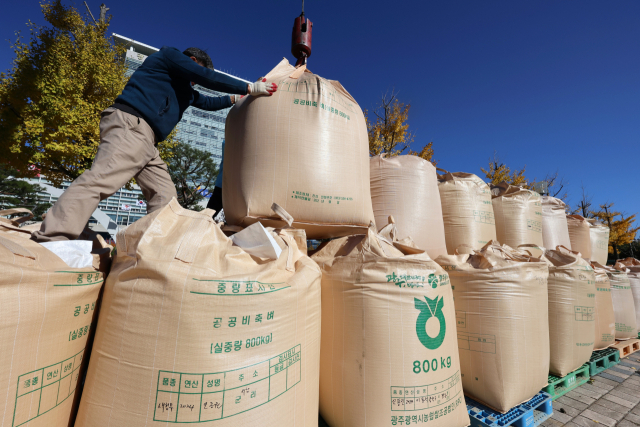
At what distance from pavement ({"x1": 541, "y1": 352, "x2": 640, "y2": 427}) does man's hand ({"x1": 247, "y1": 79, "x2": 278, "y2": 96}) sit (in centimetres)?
267

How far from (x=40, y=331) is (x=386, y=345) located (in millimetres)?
1166

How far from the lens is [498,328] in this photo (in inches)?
65.3

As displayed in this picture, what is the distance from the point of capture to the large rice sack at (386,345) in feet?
4.01

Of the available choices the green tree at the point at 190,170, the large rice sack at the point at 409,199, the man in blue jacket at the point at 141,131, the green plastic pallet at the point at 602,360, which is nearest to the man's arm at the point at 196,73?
the man in blue jacket at the point at 141,131

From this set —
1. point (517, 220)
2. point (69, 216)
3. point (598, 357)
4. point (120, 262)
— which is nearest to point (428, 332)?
point (120, 262)

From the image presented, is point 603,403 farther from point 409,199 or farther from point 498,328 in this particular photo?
point 409,199

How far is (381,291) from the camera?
4.21 ft

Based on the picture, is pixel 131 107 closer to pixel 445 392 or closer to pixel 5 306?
pixel 5 306

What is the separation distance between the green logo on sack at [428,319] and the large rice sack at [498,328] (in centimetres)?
47

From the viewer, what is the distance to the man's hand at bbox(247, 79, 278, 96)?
1.57 metres

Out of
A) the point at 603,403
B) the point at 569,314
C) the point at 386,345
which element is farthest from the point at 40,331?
the point at 603,403

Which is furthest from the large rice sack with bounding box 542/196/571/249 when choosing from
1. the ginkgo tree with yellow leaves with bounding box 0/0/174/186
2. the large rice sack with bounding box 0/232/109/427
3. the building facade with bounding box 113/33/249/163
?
the building facade with bounding box 113/33/249/163

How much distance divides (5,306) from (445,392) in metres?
1.56

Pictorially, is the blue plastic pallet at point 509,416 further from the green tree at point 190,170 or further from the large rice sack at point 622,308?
→ the green tree at point 190,170
